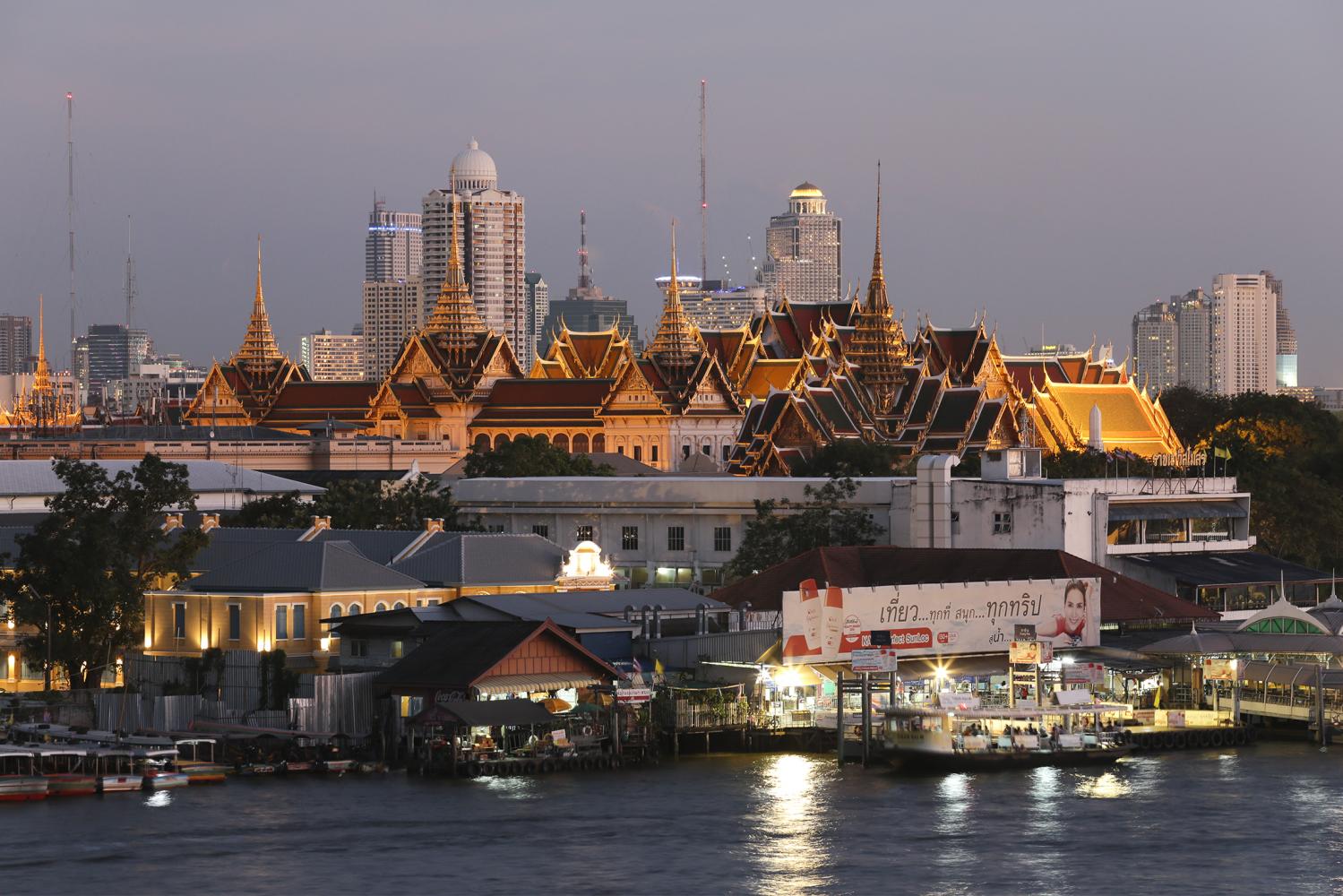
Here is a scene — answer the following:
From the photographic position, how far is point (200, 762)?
193 feet

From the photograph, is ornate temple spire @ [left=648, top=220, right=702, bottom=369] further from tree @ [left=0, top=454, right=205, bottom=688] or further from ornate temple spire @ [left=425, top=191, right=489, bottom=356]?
tree @ [left=0, top=454, right=205, bottom=688]

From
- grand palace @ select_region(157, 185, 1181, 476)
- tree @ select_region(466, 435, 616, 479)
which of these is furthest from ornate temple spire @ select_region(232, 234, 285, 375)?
tree @ select_region(466, 435, 616, 479)

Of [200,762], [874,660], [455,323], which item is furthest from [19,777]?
[455,323]

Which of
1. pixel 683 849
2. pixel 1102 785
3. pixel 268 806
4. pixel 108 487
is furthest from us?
pixel 108 487

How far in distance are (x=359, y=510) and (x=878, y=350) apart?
6109 cm

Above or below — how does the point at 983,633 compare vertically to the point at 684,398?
below

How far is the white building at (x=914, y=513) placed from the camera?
8100 cm

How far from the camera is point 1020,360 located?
159375 mm

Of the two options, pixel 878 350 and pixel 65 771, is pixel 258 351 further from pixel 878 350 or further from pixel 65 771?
pixel 65 771

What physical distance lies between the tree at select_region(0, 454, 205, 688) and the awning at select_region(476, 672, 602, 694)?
10.1 metres

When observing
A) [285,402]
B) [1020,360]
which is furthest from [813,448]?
[285,402]

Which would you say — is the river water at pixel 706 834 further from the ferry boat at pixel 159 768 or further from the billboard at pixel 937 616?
the billboard at pixel 937 616

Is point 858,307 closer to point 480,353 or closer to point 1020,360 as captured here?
point 1020,360

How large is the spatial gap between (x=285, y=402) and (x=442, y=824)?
423 ft
